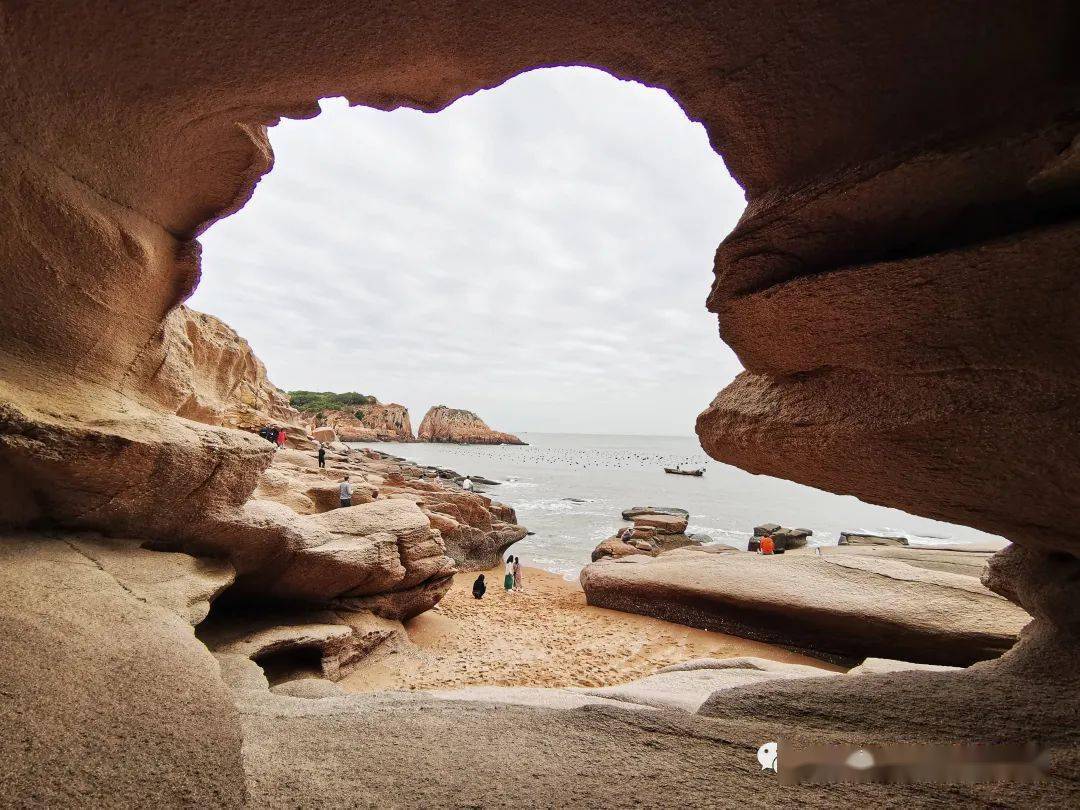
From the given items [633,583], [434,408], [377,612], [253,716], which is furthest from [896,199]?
[434,408]

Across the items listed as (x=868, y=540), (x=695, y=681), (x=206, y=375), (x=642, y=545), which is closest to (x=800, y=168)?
(x=695, y=681)

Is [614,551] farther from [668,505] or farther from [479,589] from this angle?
[668,505]

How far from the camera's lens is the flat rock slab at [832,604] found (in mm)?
6434

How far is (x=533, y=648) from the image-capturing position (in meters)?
7.57

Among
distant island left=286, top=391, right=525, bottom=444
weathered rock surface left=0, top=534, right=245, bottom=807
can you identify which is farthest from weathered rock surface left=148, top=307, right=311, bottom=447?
distant island left=286, top=391, right=525, bottom=444

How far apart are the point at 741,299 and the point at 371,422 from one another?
83.4 m

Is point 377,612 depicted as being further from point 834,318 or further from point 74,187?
point 834,318

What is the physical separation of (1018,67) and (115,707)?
503 centimetres

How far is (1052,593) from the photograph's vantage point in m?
3.31

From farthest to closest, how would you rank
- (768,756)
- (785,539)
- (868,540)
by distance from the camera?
1. (785,539)
2. (868,540)
3. (768,756)

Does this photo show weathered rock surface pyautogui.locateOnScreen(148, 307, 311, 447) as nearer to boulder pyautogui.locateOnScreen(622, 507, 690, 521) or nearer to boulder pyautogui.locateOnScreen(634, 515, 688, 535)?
boulder pyautogui.locateOnScreen(634, 515, 688, 535)

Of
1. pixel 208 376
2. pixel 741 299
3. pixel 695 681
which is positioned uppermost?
pixel 741 299

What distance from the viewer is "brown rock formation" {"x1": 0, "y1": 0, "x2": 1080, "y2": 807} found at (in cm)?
193

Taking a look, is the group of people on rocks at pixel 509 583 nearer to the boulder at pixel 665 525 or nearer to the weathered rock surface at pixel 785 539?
the boulder at pixel 665 525
